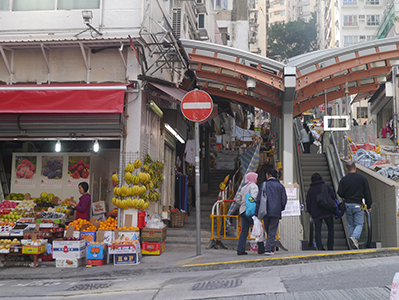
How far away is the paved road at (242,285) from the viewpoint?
526 cm

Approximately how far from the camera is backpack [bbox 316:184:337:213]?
10.2 metres

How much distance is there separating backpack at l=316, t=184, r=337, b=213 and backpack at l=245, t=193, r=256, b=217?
6.08ft

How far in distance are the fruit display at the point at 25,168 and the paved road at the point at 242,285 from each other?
4186mm

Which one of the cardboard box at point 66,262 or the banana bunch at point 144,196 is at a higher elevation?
the banana bunch at point 144,196

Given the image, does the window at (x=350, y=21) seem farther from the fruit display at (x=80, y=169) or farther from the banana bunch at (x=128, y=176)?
the banana bunch at (x=128, y=176)

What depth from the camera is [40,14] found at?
11242 mm

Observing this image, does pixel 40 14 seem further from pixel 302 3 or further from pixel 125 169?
pixel 302 3

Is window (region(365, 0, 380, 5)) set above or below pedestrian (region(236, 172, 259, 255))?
above

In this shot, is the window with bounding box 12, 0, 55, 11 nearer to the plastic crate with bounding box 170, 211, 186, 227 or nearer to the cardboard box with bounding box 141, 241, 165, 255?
the cardboard box with bounding box 141, 241, 165, 255

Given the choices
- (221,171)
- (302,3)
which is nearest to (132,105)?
(221,171)

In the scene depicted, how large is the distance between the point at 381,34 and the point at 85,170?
Result: 3356cm

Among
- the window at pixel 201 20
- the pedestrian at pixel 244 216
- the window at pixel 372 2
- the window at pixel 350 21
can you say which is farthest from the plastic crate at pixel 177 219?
the window at pixel 372 2

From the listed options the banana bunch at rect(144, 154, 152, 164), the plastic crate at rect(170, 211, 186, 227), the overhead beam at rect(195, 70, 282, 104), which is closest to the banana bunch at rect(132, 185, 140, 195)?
the banana bunch at rect(144, 154, 152, 164)

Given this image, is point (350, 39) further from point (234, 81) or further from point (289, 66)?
point (289, 66)
